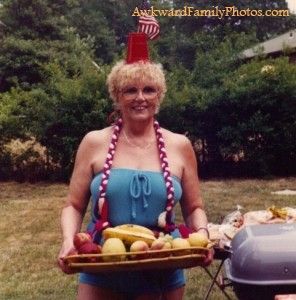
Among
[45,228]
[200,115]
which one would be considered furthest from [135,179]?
[200,115]

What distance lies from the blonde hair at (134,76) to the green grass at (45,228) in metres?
3.58

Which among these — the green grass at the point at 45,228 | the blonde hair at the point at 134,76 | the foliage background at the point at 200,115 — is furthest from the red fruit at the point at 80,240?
the foliage background at the point at 200,115

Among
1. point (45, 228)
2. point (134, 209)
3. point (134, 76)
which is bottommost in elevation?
point (45, 228)

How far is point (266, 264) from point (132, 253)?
0.96 metres

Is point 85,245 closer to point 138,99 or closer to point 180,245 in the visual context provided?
point 180,245

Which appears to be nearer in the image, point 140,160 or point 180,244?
point 180,244

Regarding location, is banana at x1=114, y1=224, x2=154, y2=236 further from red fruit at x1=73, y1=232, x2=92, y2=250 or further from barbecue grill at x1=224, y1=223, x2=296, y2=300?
barbecue grill at x1=224, y1=223, x2=296, y2=300

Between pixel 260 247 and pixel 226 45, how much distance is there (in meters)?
12.0

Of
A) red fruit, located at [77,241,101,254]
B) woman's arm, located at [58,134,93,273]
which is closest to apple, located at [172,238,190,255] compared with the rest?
red fruit, located at [77,241,101,254]

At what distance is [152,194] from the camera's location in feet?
8.13

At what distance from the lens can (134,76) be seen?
8.58ft

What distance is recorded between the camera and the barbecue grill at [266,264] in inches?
115

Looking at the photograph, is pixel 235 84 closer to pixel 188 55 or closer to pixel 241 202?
pixel 241 202

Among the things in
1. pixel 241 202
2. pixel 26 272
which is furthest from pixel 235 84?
pixel 26 272
